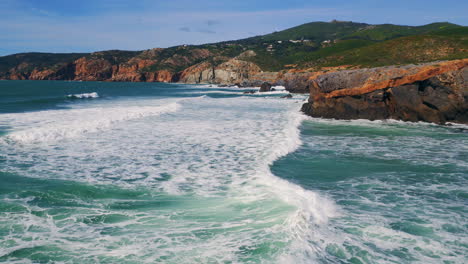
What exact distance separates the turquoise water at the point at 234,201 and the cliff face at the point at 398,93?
20.8 feet

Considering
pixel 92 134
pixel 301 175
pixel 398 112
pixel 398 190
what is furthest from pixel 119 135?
pixel 398 112

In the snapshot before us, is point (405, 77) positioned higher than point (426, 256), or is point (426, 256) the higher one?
point (405, 77)

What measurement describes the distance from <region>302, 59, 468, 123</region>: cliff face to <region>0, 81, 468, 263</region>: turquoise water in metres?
6.33

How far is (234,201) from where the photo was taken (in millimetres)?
7793

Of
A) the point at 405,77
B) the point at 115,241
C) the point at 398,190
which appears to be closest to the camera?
the point at 115,241

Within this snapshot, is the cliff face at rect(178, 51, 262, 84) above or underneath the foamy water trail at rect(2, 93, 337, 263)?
above

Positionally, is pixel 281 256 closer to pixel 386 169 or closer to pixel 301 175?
pixel 301 175

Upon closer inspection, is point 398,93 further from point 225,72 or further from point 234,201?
point 225,72

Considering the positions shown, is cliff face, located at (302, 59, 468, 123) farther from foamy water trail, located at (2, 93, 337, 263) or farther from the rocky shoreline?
foamy water trail, located at (2, 93, 337, 263)

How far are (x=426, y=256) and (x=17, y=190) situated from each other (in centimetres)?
904

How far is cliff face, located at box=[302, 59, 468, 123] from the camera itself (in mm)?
20453

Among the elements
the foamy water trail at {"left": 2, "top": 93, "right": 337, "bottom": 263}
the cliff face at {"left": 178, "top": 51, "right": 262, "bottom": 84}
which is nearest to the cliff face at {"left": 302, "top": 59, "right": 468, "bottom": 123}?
the foamy water trail at {"left": 2, "top": 93, "right": 337, "bottom": 263}

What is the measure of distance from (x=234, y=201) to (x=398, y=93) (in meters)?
18.5

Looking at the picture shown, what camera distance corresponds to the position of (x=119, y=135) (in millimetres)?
17172
